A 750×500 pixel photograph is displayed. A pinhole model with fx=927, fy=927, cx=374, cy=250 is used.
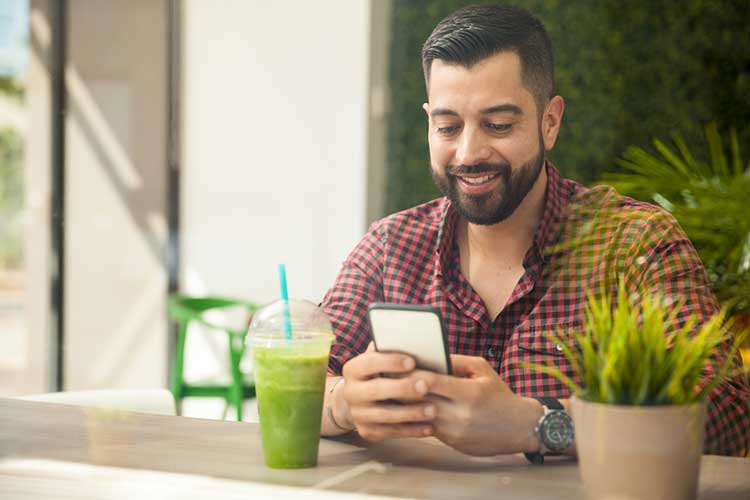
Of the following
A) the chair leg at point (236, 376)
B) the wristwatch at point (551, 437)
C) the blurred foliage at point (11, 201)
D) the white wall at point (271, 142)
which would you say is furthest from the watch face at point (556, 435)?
the blurred foliage at point (11, 201)

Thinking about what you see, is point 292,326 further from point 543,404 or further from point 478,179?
point 478,179

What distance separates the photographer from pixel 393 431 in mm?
1196

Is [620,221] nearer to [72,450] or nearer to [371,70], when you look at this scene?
[72,450]

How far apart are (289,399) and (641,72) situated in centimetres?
381

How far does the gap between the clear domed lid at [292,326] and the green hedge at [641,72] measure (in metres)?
3.32

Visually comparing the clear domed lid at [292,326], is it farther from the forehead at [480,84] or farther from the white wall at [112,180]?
the white wall at [112,180]

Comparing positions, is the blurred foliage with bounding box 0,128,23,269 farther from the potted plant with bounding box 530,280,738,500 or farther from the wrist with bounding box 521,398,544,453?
the potted plant with bounding box 530,280,738,500

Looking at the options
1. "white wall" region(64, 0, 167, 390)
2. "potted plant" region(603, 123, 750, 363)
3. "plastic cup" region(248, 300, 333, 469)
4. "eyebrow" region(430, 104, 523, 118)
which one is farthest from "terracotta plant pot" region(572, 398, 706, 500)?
"white wall" region(64, 0, 167, 390)

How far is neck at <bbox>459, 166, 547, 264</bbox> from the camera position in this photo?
1.84m

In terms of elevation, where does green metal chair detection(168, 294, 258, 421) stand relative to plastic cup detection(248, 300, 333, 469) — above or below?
below

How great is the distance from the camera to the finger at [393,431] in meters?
1.18

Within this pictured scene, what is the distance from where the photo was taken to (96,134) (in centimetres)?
521

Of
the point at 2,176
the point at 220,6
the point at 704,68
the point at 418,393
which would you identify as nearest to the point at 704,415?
the point at 418,393

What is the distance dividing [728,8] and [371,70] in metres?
1.75
